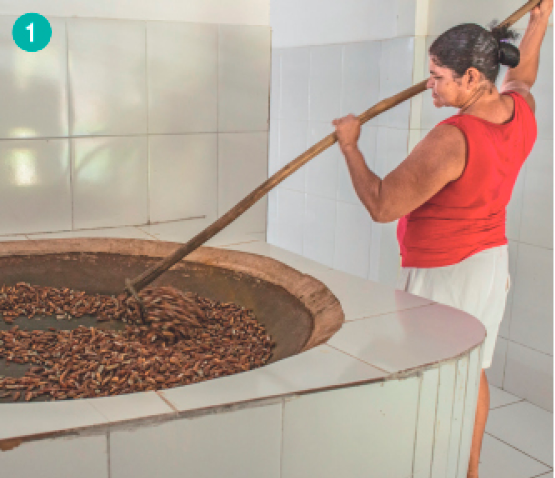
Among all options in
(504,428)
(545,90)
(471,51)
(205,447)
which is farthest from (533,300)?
(205,447)

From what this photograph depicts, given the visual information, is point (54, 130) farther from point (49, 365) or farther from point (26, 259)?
point (49, 365)

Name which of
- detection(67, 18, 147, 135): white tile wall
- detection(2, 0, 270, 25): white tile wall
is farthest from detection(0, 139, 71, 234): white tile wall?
detection(2, 0, 270, 25): white tile wall

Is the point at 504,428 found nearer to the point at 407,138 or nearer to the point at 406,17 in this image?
the point at 407,138

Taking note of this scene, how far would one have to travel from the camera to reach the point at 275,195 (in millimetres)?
4012

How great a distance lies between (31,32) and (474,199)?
1346 mm

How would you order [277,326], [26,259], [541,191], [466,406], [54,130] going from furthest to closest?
[541,191], [54,130], [26,259], [277,326], [466,406]

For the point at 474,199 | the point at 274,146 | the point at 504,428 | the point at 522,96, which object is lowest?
the point at 504,428

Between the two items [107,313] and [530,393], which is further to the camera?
[530,393]

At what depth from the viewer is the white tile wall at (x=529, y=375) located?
253 cm

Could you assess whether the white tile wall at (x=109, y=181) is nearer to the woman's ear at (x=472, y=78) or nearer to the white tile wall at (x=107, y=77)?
the white tile wall at (x=107, y=77)

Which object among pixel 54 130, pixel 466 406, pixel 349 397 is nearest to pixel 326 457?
pixel 349 397

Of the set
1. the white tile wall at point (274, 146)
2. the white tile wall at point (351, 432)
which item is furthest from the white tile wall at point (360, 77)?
the white tile wall at point (351, 432)

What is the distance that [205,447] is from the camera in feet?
3.41

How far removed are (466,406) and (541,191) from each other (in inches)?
53.8
